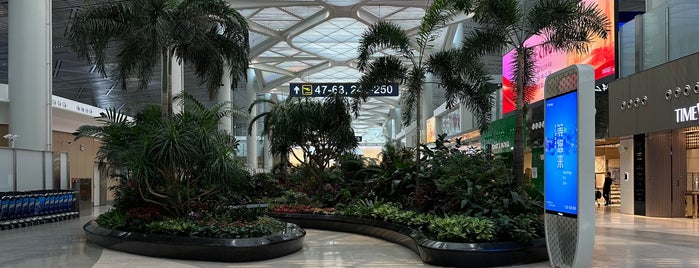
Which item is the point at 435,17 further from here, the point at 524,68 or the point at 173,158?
→ the point at 173,158

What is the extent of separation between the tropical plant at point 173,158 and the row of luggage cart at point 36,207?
15.4ft

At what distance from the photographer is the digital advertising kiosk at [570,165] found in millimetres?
6277

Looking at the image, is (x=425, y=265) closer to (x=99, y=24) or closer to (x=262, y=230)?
(x=262, y=230)

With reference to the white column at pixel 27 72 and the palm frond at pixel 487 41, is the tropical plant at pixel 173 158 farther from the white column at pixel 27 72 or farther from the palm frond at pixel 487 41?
the white column at pixel 27 72

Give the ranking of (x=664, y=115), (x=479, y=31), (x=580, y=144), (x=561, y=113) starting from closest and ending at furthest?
(x=580, y=144), (x=561, y=113), (x=479, y=31), (x=664, y=115)

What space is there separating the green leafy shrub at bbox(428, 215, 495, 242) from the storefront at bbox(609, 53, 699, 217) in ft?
29.6

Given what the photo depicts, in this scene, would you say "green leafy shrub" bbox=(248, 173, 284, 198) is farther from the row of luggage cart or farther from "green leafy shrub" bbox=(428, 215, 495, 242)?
"green leafy shrub" bbox=(428, 215, 495, 242)

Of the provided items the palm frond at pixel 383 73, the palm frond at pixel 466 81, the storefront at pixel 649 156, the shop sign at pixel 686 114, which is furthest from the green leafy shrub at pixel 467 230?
the storefront at pixel 649 156

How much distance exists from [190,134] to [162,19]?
3.48 metres

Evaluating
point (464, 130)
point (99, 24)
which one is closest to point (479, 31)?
point (99, 24)

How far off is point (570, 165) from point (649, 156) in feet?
41.6

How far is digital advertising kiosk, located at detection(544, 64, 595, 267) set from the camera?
628 centimetres

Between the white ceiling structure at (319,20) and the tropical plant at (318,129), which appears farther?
the white ceiling structure at (319,20)

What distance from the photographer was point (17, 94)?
1698cm
